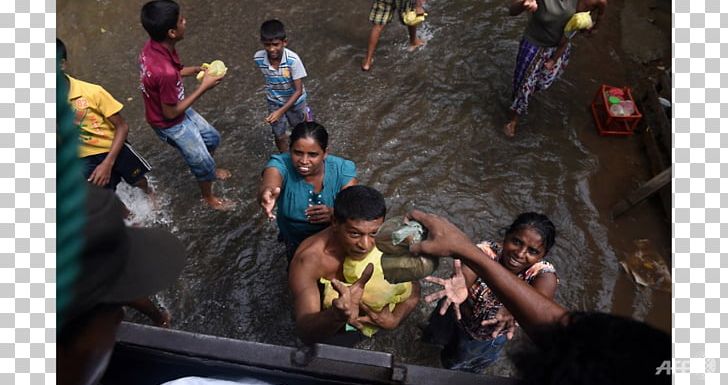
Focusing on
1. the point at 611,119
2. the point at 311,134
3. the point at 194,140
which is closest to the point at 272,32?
the point at 194,140

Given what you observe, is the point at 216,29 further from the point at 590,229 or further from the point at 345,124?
the point at 590,229

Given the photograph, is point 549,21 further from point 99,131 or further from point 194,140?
point 99,131

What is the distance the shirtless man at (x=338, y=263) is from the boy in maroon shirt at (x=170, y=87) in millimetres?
1621

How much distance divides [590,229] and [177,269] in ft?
12.9

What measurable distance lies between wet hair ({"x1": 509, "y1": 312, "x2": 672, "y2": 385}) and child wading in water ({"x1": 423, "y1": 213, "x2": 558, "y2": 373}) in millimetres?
993

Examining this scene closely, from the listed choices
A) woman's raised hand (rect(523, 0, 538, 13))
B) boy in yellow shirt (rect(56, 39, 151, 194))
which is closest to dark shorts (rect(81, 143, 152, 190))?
boy in yellow shirt (rect(56, 39, 151, 194))

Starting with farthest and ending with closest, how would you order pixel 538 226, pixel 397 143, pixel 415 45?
1. pixel 415 45
2. pixel 397 143
3. pixel 538 226

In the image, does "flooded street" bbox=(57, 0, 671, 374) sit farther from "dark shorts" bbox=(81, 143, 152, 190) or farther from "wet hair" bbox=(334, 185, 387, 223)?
"wet hair" bbox=(334, 185, 387, 223)

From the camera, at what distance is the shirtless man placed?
2.42m

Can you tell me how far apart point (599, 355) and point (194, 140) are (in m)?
3.33

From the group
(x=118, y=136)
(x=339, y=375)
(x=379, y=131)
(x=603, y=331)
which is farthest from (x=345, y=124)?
(x=603, y=331)

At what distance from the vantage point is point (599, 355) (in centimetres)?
125

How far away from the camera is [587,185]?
4719 mm

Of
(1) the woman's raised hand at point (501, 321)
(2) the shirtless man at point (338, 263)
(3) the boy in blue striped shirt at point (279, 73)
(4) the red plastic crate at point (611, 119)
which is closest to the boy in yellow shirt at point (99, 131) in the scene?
(3) the boy in blue striped shirt at point (279, 73)
